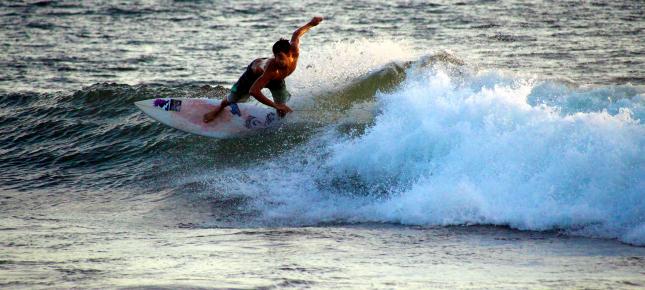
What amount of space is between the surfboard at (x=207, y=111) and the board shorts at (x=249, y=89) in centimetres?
16

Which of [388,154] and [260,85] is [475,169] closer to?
[388,154]

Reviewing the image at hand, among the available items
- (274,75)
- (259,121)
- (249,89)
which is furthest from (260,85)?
(259,121)

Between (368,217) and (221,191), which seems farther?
(221,191)

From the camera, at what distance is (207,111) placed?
1162 cm

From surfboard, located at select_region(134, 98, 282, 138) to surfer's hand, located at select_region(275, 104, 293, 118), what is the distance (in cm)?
14

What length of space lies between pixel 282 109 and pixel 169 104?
5.72 ft

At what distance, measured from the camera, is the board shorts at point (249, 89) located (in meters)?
10.9

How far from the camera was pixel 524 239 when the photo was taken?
7.23 meters

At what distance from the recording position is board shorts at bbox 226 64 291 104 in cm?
1091

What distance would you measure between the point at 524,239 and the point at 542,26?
15269 mm

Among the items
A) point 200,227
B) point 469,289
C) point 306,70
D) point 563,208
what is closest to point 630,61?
point 306,70

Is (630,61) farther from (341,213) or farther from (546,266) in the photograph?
(546,266)

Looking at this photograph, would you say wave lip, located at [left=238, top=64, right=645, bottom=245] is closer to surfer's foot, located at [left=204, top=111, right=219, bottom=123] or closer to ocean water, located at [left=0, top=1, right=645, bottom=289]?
ocean water, located at [left=0, top=1, right=645, bottom=289]

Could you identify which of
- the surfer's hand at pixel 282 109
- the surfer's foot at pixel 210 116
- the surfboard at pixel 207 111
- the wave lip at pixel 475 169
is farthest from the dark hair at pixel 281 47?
the surfer's foot at pixel 210 116
